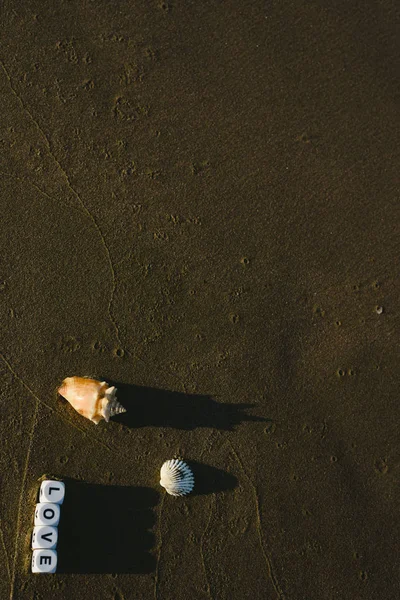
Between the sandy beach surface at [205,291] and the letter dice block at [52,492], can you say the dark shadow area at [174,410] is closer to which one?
the sandy beach surface at [205,291]

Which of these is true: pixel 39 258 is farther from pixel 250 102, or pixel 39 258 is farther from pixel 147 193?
pixel 250 102

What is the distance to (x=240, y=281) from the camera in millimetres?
5734

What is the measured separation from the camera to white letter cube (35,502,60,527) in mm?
5203

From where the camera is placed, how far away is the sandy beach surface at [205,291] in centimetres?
550

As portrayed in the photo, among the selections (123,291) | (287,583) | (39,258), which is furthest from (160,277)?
(287,583)

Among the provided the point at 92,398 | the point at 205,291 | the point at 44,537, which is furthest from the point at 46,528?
the point at 205,291

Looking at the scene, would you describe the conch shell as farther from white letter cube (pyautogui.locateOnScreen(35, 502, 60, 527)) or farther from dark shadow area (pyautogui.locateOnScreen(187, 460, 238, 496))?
dark shadow area (pyautogui.locateOnScreen(187, 460, 238, 496))

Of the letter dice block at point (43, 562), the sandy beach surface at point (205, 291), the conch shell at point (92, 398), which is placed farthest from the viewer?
the sandy beach surface at point (205, 291)

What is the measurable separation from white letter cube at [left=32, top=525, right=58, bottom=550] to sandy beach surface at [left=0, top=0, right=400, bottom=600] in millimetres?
234

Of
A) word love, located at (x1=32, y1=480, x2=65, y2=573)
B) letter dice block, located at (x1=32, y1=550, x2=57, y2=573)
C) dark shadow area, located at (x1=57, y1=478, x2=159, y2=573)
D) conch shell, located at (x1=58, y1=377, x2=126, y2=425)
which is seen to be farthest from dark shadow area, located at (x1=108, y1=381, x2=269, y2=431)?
letter dice block, located at (x1=32, y1=550, x2=57, y2=573)

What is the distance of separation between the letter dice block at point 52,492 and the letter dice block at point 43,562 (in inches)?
21.6

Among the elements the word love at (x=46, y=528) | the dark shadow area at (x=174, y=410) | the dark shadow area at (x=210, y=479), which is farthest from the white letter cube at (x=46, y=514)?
the dark shadow area at (x=210, y=479)

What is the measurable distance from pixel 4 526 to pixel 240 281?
3.93 meters

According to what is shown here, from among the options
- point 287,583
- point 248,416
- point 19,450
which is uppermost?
point 248,416
